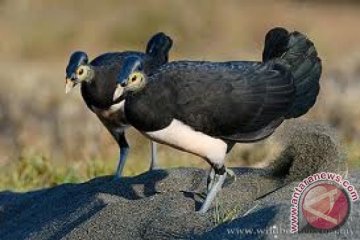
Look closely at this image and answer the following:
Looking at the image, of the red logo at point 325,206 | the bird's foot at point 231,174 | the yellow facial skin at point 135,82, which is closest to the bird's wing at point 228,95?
the yellow facial skin at point 135,82

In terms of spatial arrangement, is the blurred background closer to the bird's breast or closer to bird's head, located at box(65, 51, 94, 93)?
the bird's breast

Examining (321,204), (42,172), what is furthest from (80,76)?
(42,172)

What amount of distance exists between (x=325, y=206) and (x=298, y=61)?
146 centimetres

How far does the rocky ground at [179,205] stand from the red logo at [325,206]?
66 millimetres

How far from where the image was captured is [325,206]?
6562 millimetres

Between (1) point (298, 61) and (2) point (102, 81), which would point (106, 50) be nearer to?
(2) point (102, 81)

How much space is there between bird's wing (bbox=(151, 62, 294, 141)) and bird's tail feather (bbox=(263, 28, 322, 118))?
137 millimetres

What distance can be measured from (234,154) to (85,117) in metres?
3.56

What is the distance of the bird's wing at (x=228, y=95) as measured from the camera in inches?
282

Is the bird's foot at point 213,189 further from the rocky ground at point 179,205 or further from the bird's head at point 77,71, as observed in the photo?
the bird's head at point 77,71

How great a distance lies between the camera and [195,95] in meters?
7.17

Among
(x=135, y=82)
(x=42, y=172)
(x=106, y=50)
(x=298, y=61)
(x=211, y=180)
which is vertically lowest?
(x=106, y=50)

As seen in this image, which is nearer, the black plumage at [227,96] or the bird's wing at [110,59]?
the black plumage at [227,96]

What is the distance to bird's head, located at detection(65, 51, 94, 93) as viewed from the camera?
8.29m
